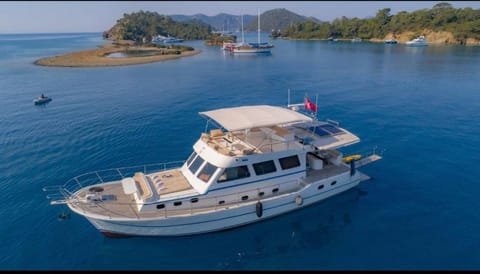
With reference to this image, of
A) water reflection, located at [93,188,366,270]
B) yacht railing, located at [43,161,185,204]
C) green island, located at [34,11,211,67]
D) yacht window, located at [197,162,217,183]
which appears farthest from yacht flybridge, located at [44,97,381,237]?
green island, located at [34,11,211,67]

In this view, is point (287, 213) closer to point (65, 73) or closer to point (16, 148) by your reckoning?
point (16, 148)

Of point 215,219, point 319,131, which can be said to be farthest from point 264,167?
point 319,131

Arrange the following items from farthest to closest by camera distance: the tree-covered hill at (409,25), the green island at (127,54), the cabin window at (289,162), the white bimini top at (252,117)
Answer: the tree-covered hill at (409,25)
the green island at (127,54)
the cabin window at (289,162)
the white bimini top at (252,117)

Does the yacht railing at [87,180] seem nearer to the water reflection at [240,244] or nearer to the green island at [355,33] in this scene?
the water reflection at [240,244]

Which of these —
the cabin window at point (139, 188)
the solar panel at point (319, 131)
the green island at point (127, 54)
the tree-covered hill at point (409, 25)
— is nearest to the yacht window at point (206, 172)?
the cabin window at point (139, 188)

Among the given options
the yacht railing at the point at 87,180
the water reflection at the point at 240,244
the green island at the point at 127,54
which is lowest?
the water reflection at the point at 240,244

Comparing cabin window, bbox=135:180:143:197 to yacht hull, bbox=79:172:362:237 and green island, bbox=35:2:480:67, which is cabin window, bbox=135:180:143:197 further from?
green island, bbox=35:2:480:67

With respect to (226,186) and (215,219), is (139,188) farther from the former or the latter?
(226,186)
